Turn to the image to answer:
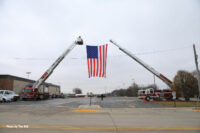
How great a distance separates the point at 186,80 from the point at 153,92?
20.4 ft

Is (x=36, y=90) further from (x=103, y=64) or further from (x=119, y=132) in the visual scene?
(x=119, y=132)

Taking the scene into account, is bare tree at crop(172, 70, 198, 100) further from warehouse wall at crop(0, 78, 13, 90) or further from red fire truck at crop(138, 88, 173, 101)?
warehouse wall at crop(0, 78, 13, 90)

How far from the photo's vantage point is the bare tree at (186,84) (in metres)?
25.5

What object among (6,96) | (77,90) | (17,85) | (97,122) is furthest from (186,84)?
(77,90)

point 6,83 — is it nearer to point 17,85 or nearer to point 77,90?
point 17,85

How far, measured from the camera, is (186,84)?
2575cm

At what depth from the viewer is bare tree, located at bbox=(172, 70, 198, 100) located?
1005 inches

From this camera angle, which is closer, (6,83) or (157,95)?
(157,95)

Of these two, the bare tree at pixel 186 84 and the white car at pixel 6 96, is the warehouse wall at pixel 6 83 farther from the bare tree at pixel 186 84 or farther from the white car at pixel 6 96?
the bare tree at pixel 186 84

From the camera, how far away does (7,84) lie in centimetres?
4131

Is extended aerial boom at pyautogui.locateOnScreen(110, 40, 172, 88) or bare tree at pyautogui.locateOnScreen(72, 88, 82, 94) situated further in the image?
bare tree at pyautogui.locateOnScreen(72, 88, 82, 94)

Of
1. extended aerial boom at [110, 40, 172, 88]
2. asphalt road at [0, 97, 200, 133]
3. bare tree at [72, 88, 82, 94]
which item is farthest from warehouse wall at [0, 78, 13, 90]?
bare tree at [72, 88, 82, 94]

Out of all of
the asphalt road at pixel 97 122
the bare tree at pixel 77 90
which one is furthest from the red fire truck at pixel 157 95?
the bare tree at pixel 77 90

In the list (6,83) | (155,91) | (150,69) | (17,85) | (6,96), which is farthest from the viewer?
(17,85)
